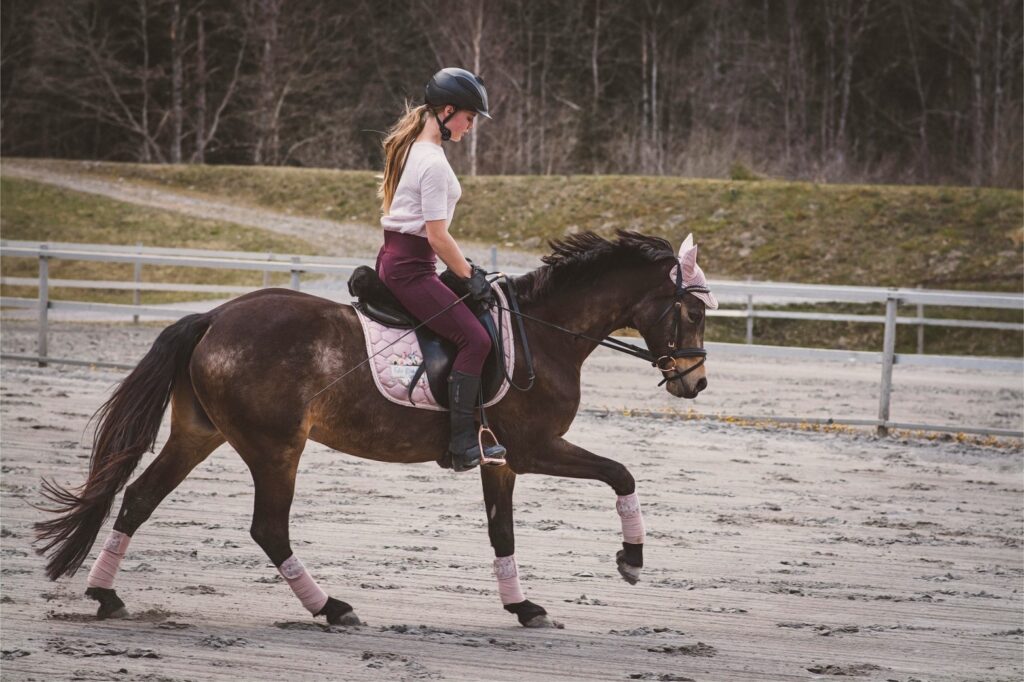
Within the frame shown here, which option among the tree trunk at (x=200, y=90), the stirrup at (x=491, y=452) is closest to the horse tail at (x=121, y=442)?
the stirrup at (x=491, y=452)

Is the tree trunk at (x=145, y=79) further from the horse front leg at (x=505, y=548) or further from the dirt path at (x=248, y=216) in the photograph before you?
the horse front leg at (x=505, y=548)

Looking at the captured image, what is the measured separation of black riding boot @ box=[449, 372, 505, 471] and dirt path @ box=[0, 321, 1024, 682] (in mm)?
795

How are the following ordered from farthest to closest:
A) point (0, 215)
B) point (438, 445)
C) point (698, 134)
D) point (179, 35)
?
point (179, 35) → point (698, 134) → point (0, 215) → point (438, 445)

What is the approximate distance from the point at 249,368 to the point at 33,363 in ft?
33.7

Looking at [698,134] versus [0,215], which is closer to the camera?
[0,215]

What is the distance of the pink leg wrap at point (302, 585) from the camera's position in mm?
5254

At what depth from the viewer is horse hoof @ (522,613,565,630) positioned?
544cm

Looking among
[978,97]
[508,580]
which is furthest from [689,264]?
[978,97]

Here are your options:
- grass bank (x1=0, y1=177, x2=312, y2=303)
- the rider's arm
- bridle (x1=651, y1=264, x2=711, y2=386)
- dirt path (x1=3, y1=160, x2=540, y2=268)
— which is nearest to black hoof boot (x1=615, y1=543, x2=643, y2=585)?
bridle (x1=651, y1=264, x2=711, y2=386)

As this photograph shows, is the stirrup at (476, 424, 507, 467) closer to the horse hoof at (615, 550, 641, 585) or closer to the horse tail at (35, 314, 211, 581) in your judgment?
the horse hoof at (615, 550, 641, 585)

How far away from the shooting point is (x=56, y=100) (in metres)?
44.4

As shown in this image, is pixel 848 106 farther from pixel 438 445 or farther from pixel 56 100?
pixel 438 445

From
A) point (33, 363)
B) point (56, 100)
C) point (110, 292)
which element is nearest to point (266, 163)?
point (56, 100)

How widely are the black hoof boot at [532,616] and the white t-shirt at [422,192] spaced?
5.98 feet
